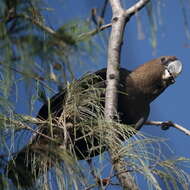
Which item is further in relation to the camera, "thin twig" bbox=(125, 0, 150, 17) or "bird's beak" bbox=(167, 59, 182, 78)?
"bird's beak" bbox=(167, 59, 182, 78)

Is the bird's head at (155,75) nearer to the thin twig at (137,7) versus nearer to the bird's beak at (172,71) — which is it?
the bird's beak at (172,71)

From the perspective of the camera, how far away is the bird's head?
2367 mm

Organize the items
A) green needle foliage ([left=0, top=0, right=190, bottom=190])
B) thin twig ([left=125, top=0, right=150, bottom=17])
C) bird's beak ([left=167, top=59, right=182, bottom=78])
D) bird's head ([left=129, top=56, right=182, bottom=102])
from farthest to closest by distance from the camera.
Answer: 1. bird's beak ([left=167, top=59, right=182, bottom=78])
2. bird's head ([left=129, top=56, right=182, bottom=102])
3. thin twig ([left=125, top=0, right=150, bottom=17])
4. green needle foliage ([left=0, top=0, right=190, bottom=190])

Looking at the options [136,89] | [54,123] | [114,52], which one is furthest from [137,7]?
[136,89]

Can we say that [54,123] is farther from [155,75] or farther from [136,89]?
[155,75]

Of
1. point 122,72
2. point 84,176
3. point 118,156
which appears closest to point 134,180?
point 118,156

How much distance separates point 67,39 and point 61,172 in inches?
11.7

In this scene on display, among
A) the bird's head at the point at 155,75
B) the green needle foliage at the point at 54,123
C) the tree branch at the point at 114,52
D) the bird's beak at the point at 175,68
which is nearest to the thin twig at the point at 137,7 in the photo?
the tree branch at the point at 114,52

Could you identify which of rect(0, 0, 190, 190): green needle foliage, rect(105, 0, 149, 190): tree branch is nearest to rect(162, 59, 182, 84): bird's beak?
rect(105, 0, 149, 190): tree branch

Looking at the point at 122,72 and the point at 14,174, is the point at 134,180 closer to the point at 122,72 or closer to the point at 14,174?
the point at 14,174

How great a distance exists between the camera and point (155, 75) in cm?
249

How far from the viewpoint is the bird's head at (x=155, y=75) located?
2.37 m

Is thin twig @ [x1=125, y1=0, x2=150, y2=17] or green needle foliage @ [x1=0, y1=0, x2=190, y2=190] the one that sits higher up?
thin twig @ [x1=125, y1=0, x2=150, y2=17]

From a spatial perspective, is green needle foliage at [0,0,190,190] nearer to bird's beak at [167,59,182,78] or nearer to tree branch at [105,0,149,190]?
tree branch at [105,0,149,190]
